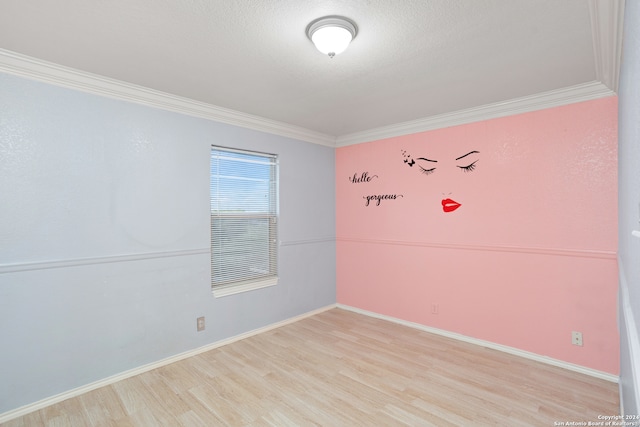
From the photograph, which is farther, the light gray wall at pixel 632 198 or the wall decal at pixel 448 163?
the wall decal at pixel 448 163

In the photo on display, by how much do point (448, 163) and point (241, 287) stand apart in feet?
8.84

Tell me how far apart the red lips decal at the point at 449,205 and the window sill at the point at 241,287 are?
2157mm

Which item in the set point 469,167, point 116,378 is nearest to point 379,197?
point 469,167

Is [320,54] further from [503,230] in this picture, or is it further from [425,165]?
[503,230]

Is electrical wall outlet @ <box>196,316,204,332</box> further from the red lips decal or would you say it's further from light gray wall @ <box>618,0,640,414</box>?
light gray wall @ <box>618,0,640,414</box>

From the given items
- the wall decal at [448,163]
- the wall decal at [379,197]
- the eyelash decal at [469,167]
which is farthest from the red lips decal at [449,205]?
the wall decal at [379,197]

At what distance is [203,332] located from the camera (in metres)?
3.15

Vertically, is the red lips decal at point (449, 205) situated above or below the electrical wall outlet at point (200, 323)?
above

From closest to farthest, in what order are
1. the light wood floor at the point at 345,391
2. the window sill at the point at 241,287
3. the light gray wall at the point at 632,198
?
the light gray wall at the point at 632,198
the light wood floor at the point at 345,391
the window sill at the point at 241,287

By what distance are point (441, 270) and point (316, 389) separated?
192 cm

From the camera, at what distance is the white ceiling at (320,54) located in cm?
168

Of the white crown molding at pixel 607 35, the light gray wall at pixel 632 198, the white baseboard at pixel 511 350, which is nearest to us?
the light gray wall at pixel 632 198

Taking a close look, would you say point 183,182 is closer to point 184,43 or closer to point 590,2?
point 184,43

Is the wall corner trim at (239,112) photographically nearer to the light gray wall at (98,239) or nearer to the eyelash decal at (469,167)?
the light gray wall at (98,239)
